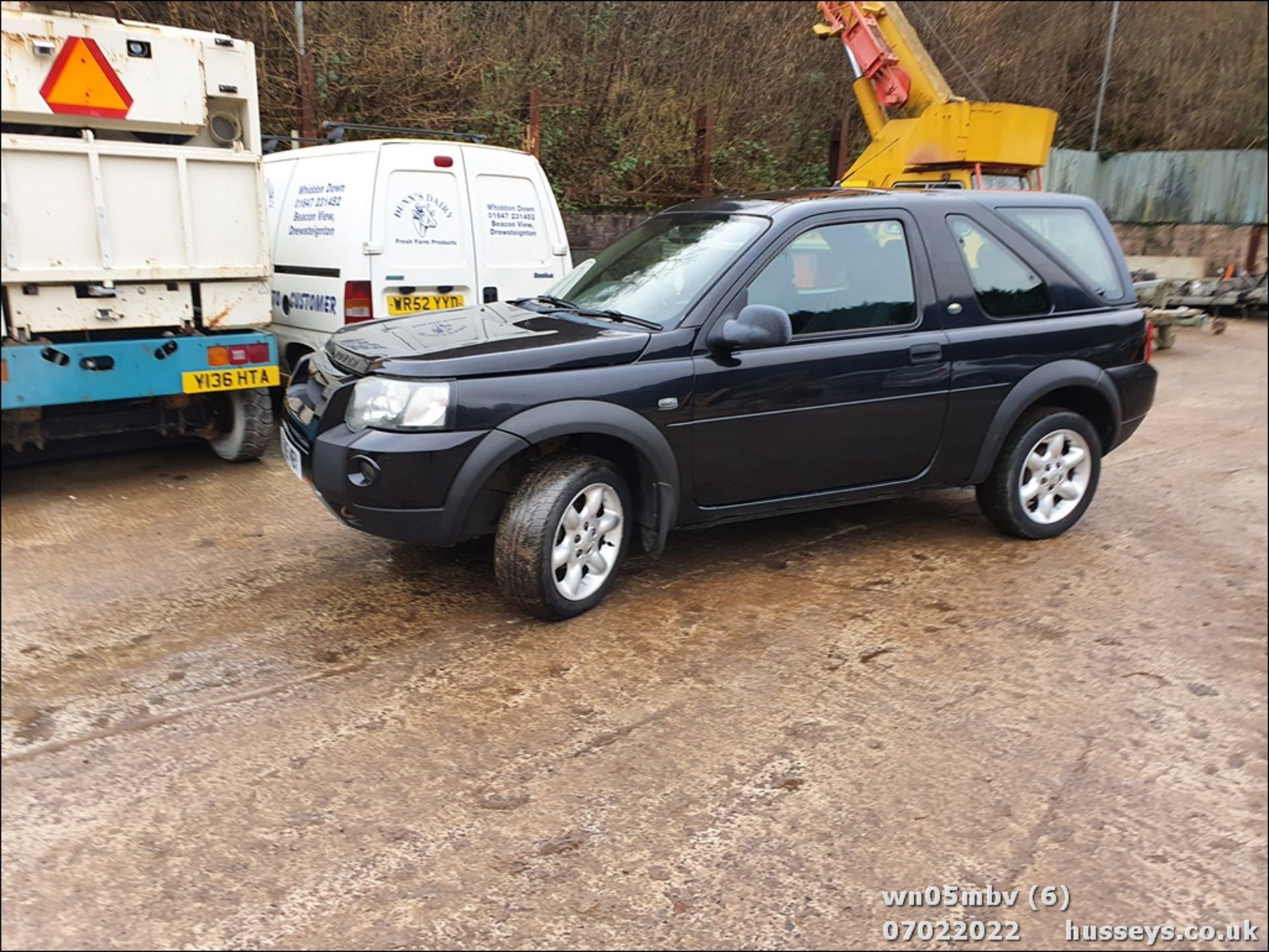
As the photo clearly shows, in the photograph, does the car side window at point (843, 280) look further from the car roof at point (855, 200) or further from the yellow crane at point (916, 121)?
the yellow crane at point (916, 121)

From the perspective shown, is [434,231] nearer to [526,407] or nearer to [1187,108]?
[526,407]

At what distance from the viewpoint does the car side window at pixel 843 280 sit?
15.3ft

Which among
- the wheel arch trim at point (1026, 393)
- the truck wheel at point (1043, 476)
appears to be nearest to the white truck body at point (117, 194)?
the wheel arch trim at point (1026, 393)

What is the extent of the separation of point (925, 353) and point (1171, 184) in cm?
1828

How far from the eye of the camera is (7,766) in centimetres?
157

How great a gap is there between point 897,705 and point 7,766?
301 centimetres

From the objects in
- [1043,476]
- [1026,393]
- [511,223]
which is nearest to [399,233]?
[511,223]

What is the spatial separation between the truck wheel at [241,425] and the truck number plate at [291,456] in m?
0.65

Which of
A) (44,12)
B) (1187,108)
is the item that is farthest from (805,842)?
(1187,108)

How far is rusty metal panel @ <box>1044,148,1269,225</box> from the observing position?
61.7 ft

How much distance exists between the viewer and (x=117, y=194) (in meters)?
2.39

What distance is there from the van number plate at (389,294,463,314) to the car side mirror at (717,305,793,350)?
270 cm

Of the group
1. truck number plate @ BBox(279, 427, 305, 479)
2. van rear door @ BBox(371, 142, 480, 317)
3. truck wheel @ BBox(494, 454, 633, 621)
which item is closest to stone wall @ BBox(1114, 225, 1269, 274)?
van rear door @ BBox(371, 142, 480, 317)

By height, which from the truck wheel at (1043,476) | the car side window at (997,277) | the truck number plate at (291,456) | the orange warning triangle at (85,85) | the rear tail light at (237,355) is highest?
the orange warning triangle at (85,85)
